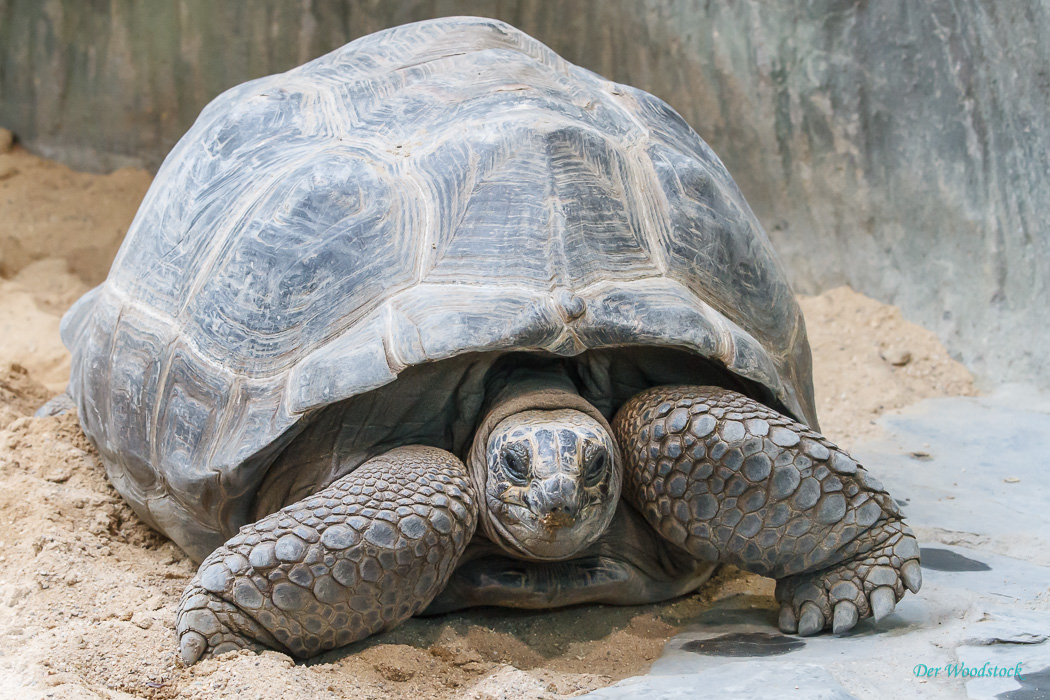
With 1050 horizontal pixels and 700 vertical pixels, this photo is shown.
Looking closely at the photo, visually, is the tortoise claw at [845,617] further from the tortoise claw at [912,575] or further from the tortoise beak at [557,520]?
the tortoise beak at [557,520]

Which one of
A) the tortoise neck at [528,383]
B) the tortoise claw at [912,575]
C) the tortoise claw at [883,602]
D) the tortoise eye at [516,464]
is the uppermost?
the tortoise neck at [528,383]

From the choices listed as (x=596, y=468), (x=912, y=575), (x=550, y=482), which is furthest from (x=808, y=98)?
(x=550, y=482)

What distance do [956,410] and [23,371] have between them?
13.5ft

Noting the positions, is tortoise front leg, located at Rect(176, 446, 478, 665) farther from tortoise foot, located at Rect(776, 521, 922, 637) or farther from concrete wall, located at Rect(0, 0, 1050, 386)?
concrete wall, located at Rect(0, 0, 1050, 386)

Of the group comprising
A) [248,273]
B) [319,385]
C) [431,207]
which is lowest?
[319,385]

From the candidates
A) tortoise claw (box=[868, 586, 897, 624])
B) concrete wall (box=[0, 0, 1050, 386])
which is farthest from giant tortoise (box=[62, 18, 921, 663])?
concrete wall (box=[0, 0, 1050, 386])

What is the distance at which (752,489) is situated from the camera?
8.85 feet

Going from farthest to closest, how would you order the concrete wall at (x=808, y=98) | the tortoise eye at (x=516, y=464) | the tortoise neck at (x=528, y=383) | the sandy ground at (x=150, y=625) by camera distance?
the concrete wall at (x=808, y=98) < the tortoise neck at (x=528, y=383) < the tortoise eye at (x=516, y=464) < the sandy ground at (x=150, y=625)

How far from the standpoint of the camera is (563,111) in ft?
10.3

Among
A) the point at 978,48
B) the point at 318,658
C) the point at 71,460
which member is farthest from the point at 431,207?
the point at 978,48

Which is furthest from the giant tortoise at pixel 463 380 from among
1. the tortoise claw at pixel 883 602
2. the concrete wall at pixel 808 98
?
the concrete wall at pixel 808 98

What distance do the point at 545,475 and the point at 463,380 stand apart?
489 millimetres

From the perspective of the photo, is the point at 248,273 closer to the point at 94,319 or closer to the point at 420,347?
the point at 420,347

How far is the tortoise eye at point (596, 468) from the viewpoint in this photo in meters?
2.54
